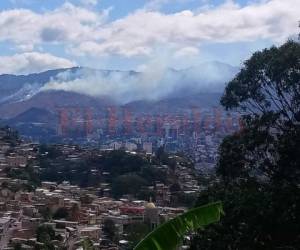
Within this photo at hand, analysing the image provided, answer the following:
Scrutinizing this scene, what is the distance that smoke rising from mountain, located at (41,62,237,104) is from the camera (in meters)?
126

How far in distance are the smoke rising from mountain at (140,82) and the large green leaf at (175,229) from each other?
112513 mm

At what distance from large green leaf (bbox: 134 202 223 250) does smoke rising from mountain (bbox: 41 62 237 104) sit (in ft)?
369

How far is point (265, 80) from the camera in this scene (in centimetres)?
1017

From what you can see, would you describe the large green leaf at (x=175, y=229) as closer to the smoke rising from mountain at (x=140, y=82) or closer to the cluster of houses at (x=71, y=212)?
the cluster of houses at (x=71, y=212)

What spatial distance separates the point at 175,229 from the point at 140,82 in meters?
140

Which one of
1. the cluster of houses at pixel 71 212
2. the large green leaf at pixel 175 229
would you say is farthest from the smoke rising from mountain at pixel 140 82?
the large green leaf at pixel 175 229

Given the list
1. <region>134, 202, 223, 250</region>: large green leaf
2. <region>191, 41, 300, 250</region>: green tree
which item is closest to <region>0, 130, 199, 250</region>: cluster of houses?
<region>191, 41, 300, 250</region>: green tree

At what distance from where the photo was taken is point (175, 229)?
4.39 metres

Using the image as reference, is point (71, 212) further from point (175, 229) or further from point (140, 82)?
point (140, 82)

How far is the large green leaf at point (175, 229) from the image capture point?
4.35 m

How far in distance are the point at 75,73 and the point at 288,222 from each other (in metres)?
158

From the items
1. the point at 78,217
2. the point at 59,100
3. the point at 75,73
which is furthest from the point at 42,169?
the point at 75,73

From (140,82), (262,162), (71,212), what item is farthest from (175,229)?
(140,82)

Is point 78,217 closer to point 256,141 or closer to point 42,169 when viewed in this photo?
point 42,169
